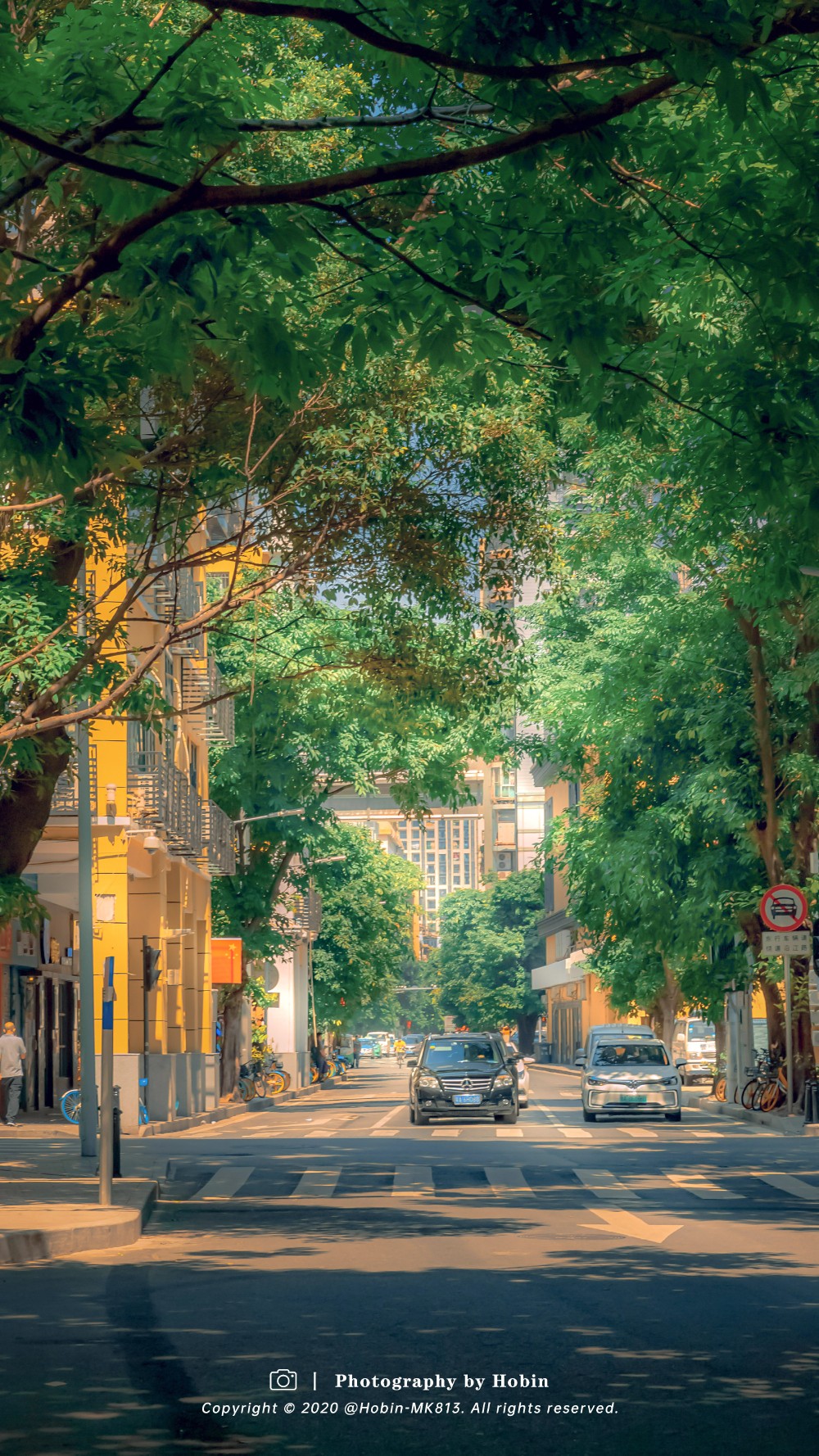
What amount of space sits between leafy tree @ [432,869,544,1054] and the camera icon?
120m

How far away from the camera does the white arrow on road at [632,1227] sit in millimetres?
13477

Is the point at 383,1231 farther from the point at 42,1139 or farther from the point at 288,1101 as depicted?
the point at 288,1101

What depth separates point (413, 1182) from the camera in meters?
19.0

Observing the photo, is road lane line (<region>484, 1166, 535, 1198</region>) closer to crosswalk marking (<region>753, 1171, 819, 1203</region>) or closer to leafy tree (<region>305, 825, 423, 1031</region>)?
crosswalk marking (<region>753, 1171, 819, 1203</region>)

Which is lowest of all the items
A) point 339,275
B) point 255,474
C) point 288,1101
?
point 288,1101

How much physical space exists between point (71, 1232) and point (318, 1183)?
6.34 meters

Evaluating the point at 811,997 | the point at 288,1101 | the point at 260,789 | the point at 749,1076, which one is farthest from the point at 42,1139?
the point at 288,1101

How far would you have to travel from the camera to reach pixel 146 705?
18500 millimetres

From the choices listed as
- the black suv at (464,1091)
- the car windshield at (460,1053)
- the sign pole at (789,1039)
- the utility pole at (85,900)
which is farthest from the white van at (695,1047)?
the utility pole at (85,900)

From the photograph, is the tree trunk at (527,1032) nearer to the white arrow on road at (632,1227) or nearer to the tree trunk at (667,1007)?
the tree trunk at (667,1007)

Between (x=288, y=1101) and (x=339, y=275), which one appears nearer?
(x=339, y=275)

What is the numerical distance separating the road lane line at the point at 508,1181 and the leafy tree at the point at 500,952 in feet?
351

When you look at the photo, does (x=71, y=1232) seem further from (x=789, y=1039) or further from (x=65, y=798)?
(x=789, y=1039)

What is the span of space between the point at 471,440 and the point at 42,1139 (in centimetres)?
1342
